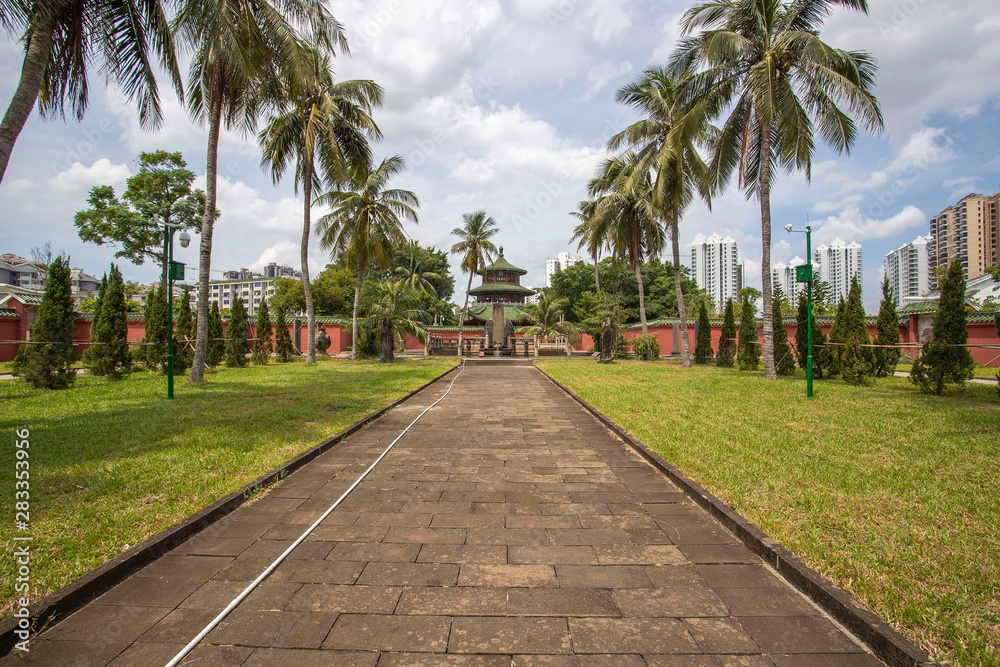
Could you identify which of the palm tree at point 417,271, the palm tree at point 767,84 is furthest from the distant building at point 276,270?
the palm tree at point 767,84

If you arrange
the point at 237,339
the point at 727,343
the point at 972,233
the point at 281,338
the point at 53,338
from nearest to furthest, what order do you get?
the point at 53,338 → the point at 237,339 → the point at 727,343 → the point at 281,338 → the point at 972,233

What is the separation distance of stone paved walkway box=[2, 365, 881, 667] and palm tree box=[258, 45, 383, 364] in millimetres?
16901

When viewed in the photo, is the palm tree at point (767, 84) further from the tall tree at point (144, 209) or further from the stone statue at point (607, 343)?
the tall tree at point (144, 209)

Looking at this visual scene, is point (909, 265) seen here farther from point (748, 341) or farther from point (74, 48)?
point (74, 48)

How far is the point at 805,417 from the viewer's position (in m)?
7.75

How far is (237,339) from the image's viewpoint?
61.9 feet

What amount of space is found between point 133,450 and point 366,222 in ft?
65.4

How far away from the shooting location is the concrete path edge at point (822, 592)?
2158mm

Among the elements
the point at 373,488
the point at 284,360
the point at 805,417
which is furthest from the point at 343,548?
the point at 284,360

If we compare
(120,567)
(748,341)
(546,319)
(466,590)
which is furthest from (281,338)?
(466,590)

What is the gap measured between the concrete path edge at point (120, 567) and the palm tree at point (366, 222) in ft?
66.7

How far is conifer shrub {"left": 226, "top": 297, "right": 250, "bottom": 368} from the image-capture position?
18719mm

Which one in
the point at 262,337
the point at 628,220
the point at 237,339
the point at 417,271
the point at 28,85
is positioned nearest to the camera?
the point at 28,85

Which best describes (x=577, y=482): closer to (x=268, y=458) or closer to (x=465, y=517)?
(x=465, y=517)
